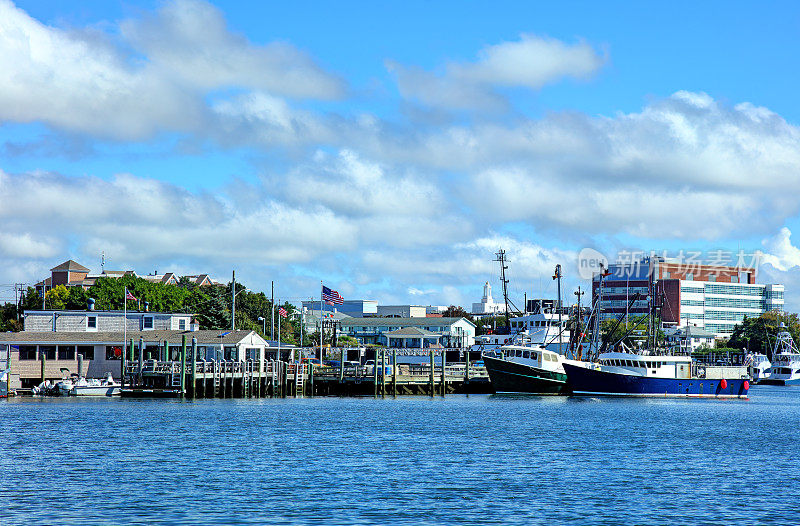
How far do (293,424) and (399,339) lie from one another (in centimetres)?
8865

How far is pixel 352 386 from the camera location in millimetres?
90688

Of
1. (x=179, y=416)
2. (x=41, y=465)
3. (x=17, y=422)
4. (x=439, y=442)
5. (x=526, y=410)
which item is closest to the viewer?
(x=41, y=465)

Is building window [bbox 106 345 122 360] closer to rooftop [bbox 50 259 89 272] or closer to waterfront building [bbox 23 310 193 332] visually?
waterfront building [bbox 23 310 193 332]

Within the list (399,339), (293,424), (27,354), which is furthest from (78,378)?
(399,339)

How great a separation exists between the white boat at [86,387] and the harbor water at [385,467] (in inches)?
309

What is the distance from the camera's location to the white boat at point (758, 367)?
503 ft

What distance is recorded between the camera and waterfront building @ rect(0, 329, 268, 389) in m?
86.4

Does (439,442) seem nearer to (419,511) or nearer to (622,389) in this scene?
(419,511)

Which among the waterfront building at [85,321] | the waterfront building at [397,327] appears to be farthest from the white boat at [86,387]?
the waterfront building at [397,327]

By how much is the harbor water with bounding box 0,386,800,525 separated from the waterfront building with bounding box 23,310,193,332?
69.2 feet

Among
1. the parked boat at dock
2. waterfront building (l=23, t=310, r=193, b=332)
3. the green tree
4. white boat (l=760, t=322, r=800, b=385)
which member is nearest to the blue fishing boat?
the parked boat at dock

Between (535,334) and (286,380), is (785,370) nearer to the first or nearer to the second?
(535,334)

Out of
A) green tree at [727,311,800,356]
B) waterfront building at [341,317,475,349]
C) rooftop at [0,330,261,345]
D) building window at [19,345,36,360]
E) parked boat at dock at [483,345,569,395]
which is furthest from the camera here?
green tree at [727,311,800,356]

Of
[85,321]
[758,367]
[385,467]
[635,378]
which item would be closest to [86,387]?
[85,321]
